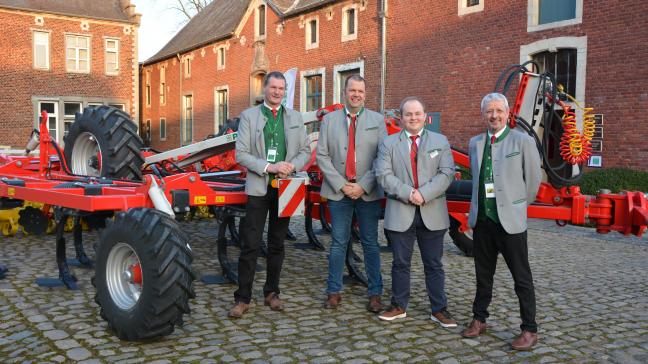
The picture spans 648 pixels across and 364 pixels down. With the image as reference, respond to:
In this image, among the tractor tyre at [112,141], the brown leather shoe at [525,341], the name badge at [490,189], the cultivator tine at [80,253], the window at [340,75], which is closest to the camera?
the brown leather shoe at [525,341]

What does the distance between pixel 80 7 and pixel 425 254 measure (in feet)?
97.1

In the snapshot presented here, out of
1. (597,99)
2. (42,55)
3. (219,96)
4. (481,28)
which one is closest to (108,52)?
(42,55)

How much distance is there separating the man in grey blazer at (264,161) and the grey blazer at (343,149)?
179 mm

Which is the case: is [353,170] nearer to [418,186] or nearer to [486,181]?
[418,186]

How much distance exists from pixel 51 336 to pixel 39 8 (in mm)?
28207

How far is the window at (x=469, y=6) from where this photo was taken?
16062 mm

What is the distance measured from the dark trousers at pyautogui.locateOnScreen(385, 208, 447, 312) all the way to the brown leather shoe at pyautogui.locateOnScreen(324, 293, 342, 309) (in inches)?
23.5

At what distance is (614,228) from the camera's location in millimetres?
4508

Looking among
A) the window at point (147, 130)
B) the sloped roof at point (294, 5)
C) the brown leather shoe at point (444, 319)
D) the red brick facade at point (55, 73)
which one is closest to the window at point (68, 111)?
the red brick facade at point (55, 73)

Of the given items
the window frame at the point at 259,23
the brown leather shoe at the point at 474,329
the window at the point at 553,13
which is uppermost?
the window frame at the point at 259,23

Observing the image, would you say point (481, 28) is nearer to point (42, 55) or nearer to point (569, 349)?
point (569, 349)

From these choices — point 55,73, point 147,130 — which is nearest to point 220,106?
point 55,73

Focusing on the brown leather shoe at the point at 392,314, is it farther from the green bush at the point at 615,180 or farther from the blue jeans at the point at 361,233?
the green bush at the point at 615,180

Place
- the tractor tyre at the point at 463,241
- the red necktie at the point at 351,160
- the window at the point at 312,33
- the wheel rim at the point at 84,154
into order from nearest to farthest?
the red necktie at the point at 351,160, the wheel rim at the point at 84,154, the tractor tyre at the point at 463,241, the window at the point at 312,33
